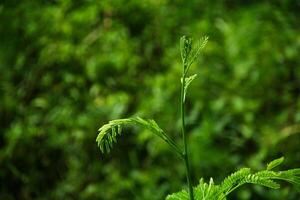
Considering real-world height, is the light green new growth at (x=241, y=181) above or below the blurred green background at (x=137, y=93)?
below

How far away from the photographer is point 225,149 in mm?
2592

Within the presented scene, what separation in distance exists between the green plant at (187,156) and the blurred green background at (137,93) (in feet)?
4.93

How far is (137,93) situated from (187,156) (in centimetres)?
210

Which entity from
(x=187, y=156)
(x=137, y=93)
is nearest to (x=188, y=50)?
(x=187, y=156)

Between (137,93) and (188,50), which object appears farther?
(137,93)

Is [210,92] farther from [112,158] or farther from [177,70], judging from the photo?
[112,158]

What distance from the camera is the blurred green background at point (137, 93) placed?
8.45 feet

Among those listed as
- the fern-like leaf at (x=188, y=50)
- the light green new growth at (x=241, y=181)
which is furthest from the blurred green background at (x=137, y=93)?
the fern-like leaf at (x=188, y=50)

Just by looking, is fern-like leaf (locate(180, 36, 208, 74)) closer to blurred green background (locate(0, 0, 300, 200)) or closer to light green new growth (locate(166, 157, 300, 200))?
light green new growth (locate(166, 157, 300, 200))

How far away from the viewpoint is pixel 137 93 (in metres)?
2.98

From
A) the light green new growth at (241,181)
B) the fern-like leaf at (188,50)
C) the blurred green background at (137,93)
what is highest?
the blurred green background at (137,93)

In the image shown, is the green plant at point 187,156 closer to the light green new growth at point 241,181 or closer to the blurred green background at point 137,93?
the light green new growth at point 241,181

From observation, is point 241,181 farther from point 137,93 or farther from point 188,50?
point 137,93

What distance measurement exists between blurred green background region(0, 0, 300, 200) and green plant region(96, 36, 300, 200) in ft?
4.93
